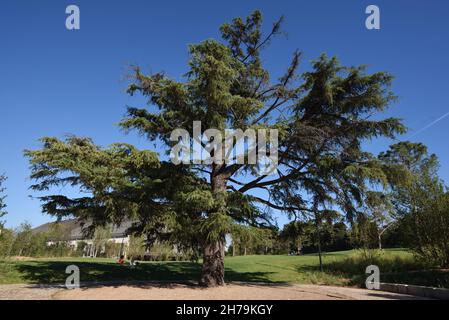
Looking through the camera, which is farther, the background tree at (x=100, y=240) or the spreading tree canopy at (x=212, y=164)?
the background tree at (x=100, y=240)

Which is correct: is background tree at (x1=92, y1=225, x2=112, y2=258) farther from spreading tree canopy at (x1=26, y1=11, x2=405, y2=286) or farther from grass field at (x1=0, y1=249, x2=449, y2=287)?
spreading tree canopy at (x1=26, y1=11, x2=405, y2=286)

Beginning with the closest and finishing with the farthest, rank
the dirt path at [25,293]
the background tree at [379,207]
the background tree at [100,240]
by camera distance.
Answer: the dirt path at [25,293]
the background tree at [379,207]
the background tree at [100,240]

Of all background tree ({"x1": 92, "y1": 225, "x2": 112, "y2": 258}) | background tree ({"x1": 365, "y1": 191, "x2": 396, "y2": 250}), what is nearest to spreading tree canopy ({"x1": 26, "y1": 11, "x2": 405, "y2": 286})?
background tree ({"x1": 365, "y1": 191, "x2": 396, "y2": 250})

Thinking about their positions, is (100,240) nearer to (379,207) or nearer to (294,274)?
(294,274)

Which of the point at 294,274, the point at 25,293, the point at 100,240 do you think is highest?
the point at 100,240

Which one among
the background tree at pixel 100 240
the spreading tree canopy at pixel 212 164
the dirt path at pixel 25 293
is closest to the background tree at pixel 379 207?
the spreading tree canopy at pixel 212 164

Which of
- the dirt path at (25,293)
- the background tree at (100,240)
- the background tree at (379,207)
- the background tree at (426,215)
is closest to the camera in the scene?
the dirt path at (25,293)

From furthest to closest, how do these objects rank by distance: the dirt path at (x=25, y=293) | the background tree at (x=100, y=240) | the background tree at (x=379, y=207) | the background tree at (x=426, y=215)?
1. the background tree at (x=100, y=240)
2. the background tree at (x=426, y=215)
3. the background tree at (x=379, y=207)
4. the dirt path at (x=25, y=293)

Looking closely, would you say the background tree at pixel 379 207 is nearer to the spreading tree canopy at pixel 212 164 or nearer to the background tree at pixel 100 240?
the spreading tree canopy at pixel 212 164

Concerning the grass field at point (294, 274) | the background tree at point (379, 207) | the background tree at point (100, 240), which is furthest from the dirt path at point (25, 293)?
the background tree at point (100, 240)

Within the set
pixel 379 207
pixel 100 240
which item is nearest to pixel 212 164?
pixel 379 207

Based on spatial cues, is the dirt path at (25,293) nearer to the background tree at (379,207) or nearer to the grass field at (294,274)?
the grass field at (294,274)

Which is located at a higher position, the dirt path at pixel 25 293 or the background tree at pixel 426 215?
the background tree at pixel 426 215
